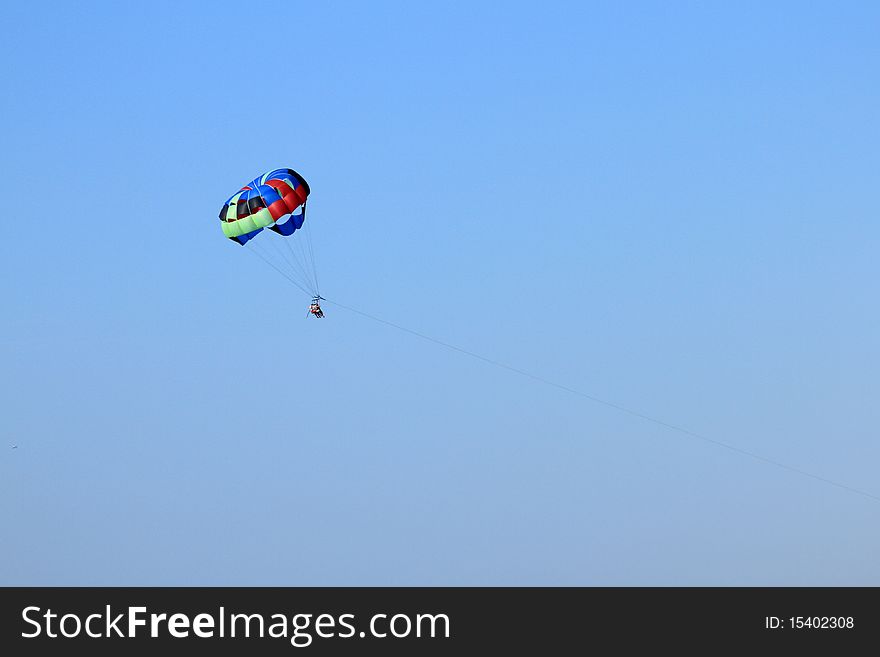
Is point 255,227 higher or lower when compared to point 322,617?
higher

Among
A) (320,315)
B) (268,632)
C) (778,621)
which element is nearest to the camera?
(268,632)

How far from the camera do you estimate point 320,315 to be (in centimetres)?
8194

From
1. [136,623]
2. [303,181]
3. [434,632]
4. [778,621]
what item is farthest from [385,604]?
[303,181]

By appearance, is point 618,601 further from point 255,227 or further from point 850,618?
point 255,227

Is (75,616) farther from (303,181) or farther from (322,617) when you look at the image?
(303,181)

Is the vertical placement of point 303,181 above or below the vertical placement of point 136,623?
above

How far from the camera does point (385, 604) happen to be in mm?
60781

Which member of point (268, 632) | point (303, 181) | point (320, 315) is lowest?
point (268, 632)

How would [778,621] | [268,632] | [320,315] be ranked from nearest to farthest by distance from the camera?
[268,632], [778,621], [320,315]

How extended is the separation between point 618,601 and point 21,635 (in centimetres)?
1788

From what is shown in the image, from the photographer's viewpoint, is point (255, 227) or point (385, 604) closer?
point (385, 604)

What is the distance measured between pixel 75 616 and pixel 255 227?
2658cm

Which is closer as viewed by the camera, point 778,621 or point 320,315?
point 778,621

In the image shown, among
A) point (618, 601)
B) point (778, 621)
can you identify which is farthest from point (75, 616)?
point (778, 621)
